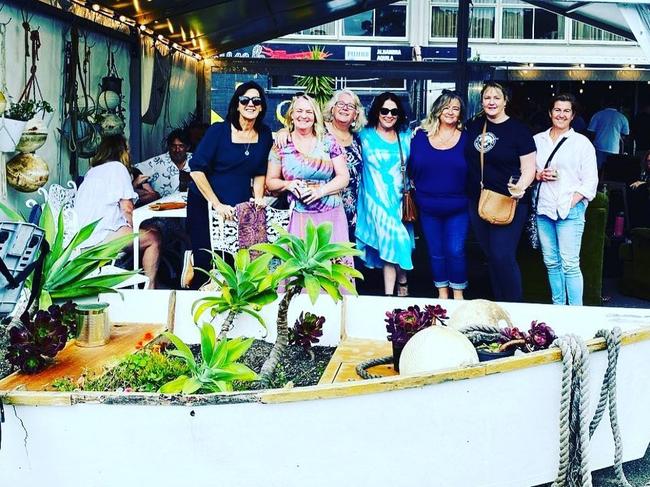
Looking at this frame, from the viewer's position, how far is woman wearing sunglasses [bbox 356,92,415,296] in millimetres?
6430

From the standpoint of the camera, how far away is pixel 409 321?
3930 millimetres

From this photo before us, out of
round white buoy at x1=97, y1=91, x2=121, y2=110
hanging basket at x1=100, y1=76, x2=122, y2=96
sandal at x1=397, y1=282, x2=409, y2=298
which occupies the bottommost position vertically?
sandal at x1=397, y1=282, x2=409, y2=298

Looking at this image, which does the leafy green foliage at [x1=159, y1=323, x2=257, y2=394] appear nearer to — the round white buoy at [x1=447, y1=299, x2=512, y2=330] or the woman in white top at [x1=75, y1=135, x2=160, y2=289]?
the round white buoy at [x1=447, y1=299, x2=512, y2=330]

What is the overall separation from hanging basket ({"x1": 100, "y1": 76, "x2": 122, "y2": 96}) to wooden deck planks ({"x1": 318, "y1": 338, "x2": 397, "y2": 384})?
4716 mm

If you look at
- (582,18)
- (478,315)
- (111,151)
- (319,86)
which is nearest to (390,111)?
(111,151)

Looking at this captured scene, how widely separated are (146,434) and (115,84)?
5888mm

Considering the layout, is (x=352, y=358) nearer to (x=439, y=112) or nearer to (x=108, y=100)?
(x=439, y=112)

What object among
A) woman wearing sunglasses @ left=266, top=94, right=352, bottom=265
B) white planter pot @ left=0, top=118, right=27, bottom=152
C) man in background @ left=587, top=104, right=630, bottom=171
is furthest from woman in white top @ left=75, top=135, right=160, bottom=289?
man in background @ left=587, top=104, right=630, bottom=171

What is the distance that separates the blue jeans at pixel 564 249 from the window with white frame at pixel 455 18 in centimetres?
1232

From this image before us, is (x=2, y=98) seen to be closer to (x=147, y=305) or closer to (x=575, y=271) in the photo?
(x=147, y=305)

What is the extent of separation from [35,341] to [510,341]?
1818 mm

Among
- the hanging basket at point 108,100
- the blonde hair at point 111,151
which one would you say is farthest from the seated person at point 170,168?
the blonde hair at point 111,151

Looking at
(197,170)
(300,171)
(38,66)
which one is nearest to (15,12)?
(38,66)

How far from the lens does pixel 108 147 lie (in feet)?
22.4
